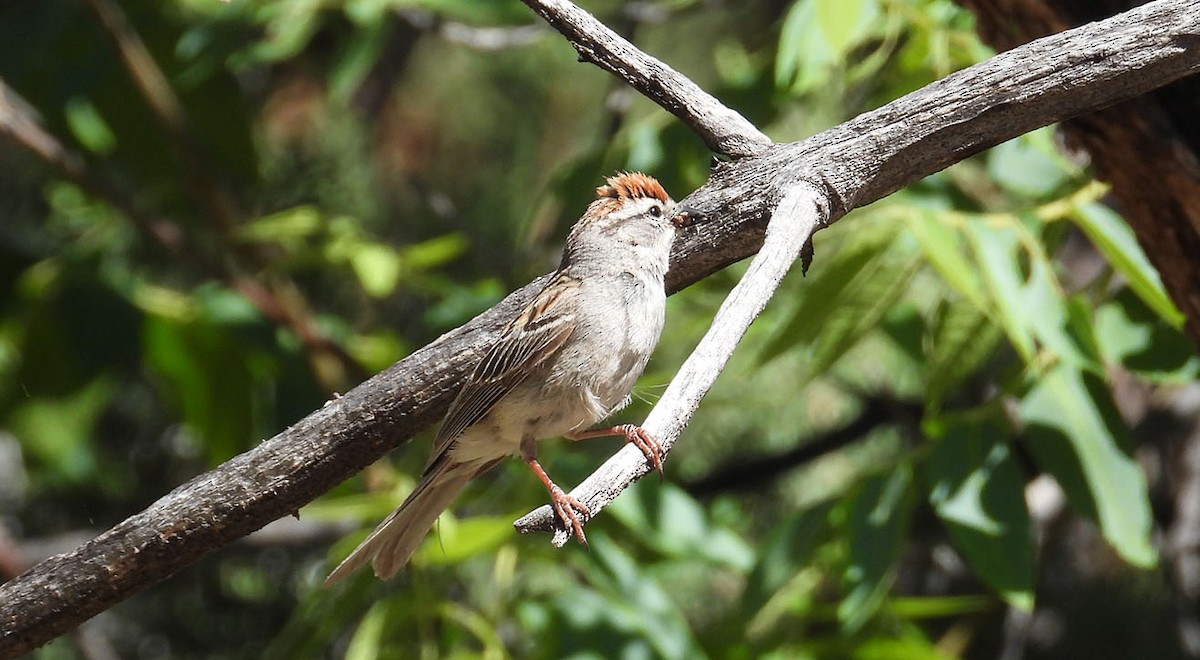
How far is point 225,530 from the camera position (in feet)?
8.38

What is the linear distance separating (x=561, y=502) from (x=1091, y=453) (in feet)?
4.78

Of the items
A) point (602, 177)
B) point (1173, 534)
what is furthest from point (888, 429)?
point (602, 177)

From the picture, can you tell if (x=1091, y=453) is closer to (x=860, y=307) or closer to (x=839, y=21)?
(x=860, y=307)

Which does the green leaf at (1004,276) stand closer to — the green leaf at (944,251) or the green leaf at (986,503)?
the green leaf at (944,251)

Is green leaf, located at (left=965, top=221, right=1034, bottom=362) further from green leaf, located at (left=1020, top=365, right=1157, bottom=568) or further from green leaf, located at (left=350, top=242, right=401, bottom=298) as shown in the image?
green leaf, located at (left=350, top=242, right=401, bottom=298)

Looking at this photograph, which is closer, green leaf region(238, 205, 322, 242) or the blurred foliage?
the blurred foliage

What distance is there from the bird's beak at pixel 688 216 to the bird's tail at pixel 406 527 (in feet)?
3.25

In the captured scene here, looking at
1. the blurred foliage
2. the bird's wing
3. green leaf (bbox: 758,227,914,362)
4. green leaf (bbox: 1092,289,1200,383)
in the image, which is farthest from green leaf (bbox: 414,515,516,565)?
green leaf (bbox: 1092,289,1200,383)

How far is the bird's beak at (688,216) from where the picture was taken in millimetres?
2577

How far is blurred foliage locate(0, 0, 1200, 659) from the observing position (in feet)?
10.8

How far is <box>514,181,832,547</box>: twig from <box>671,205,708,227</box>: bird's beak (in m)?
0.25

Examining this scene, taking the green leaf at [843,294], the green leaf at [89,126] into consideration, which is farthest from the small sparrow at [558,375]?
the green leaf at [89,126]

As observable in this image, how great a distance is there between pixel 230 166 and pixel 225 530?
3114 mm

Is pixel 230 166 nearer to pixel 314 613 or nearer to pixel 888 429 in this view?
pixel 314 613
